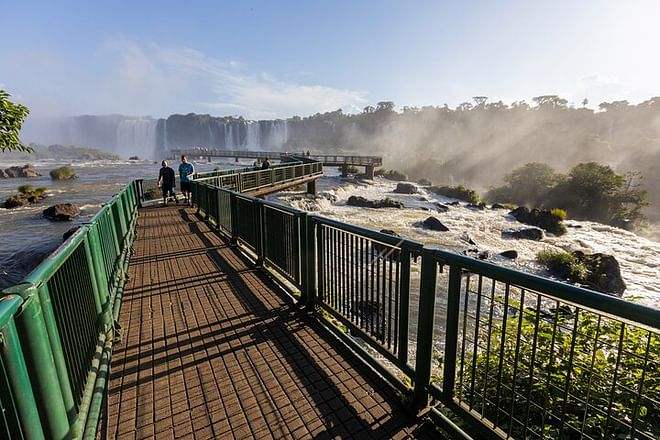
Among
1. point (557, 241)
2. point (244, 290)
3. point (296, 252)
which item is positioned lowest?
point (557, 241)

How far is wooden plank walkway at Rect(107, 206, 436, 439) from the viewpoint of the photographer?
2.77m

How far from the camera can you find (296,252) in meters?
4.96

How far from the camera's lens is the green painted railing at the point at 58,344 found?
1.55 m

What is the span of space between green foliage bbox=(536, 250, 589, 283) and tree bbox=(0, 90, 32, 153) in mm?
17589

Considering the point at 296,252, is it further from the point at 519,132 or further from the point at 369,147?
the point at 369,147

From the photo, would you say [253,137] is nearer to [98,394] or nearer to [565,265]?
[565,265]

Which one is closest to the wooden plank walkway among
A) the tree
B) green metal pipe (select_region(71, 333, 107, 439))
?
green metal pipe (select_region(71, 333, 107, 439))

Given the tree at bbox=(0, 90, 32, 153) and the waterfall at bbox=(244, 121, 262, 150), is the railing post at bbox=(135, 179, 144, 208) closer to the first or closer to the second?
the tree at bbox=(0, 90, 32, 153)

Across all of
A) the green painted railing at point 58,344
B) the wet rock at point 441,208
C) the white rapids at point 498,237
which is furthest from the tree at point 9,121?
the wet rock at point 441,208

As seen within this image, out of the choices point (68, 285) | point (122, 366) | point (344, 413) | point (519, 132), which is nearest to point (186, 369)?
point (122, 366)

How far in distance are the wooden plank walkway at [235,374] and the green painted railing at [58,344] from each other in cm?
33

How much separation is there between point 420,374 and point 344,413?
0.75 meters

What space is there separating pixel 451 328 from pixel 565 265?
568 inches

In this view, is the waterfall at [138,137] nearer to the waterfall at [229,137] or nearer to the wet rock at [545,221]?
the waterfall at [229,137]
